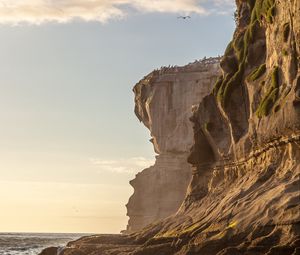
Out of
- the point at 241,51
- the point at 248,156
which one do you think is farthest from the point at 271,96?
the point at 241,51

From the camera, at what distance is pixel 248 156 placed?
181 ft

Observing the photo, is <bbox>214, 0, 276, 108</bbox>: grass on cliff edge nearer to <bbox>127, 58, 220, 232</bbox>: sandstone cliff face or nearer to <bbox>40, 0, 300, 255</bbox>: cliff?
<bbox>40, 0, 300, 255</bbox>: cliff

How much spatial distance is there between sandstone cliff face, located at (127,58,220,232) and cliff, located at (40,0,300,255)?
5849 centimetres

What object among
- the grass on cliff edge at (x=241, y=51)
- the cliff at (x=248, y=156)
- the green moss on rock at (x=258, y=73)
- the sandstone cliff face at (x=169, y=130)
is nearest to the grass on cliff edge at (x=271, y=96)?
the cliff at (x=248, y=156)

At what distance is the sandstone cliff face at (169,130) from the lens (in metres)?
130

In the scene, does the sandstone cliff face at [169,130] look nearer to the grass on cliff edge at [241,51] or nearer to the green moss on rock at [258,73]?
the grass on cliff edge at [241,51]

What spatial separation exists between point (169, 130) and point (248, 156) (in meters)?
77.7

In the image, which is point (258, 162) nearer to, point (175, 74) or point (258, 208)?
point (258, 208)

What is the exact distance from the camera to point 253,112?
5497cm

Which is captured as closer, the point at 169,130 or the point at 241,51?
the point at 241,51

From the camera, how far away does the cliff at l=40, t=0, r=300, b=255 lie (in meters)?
38.2

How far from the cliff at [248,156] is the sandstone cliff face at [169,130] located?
58.5 meters

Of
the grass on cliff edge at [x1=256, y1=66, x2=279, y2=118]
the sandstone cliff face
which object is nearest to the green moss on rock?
the grass on cliff edge at [x1=256, y1=66, x2=279, y2=118]

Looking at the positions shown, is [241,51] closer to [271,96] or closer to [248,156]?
[248,156]
